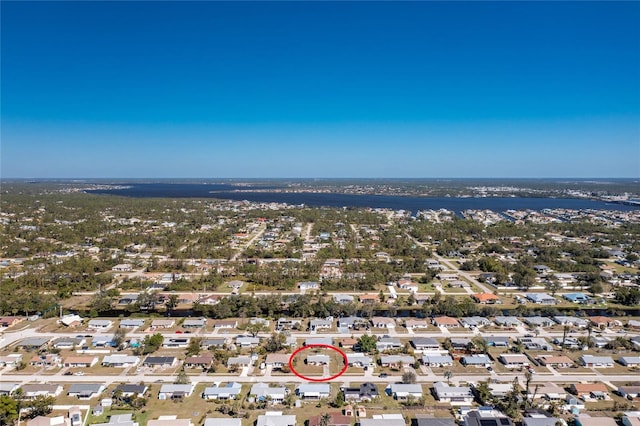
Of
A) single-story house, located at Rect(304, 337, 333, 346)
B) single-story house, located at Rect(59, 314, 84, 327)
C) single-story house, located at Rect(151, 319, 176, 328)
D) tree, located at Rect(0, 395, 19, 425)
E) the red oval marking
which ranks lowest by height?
the red oval marking

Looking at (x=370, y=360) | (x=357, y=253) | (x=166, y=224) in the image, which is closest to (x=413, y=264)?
(x=357, y=253)

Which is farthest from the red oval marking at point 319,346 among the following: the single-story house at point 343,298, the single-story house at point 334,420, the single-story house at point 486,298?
the single-story house at point 486,298

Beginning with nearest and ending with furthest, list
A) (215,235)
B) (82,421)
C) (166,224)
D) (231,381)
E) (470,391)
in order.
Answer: (82,421) < (470,391) < (231,381) < (215,235) < (166,224)

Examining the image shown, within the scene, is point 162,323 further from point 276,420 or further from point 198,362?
point 276,420

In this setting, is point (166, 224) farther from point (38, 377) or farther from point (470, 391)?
point (470, 391)

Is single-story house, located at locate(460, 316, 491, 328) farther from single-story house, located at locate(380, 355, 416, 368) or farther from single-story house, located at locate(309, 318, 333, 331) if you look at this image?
single-story house, located at locate(309, 318, 333, 331)

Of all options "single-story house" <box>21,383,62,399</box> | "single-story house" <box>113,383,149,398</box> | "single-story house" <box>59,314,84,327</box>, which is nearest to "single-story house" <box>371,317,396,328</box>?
"single-story house" <box>113,383,149,398</box>

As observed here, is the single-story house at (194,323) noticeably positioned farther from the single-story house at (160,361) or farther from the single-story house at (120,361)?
the single-story house at (120,361)

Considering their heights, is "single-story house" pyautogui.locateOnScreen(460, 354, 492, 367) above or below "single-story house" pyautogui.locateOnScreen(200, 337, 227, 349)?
below
